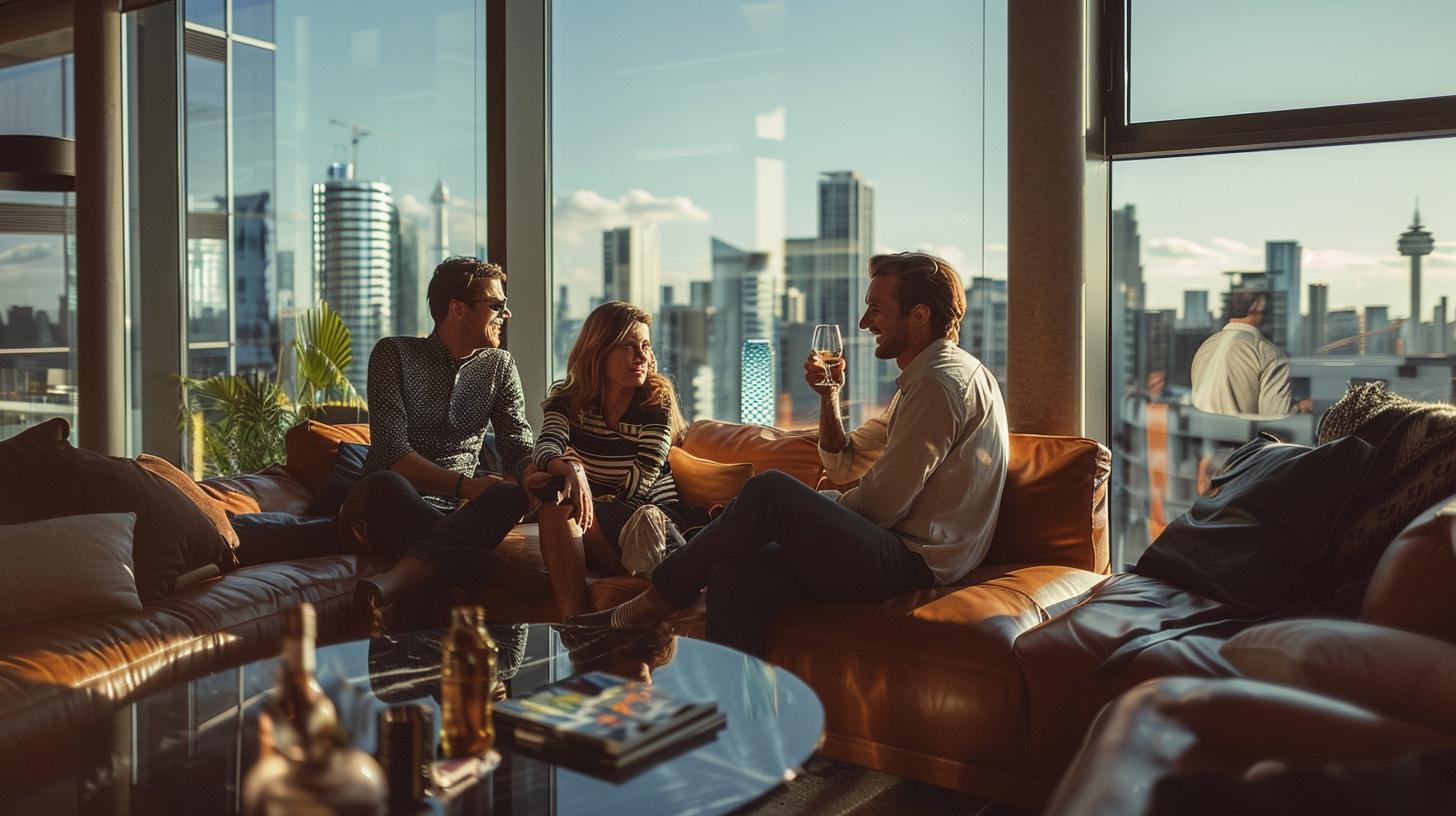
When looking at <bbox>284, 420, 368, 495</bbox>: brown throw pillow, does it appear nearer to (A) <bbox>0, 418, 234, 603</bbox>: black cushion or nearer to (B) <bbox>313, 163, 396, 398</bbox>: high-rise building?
(A) <bbox>0, 418, 234, 603</bbox>: black cushion

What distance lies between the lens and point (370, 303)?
18.5ft

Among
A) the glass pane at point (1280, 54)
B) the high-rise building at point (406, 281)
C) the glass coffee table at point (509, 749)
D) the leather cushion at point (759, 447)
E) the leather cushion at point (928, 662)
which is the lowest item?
the leather cushion at point (928, 662)

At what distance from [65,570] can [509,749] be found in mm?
1546

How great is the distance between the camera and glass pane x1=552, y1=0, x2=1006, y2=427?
3943 millimetres

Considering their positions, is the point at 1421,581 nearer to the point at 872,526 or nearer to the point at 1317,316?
the point at 872,526

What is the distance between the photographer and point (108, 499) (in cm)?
288

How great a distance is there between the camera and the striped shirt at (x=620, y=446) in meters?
3.40

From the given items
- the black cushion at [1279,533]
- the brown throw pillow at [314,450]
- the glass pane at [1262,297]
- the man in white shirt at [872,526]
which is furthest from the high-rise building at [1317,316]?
the brown throw pillow at [314,450]

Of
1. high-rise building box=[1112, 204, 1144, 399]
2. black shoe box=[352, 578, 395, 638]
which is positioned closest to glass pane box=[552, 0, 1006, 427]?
high-rise building box=[1112, 204, 1144, 399]

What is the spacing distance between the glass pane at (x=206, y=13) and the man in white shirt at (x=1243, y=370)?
5.40 metres

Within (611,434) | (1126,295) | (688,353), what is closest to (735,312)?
(688,353)

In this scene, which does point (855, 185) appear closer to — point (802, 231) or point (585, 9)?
point (802, 231)

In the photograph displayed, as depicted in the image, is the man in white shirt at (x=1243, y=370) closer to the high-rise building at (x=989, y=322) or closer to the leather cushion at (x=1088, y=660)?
the high-rise building at (x=989, y=322)

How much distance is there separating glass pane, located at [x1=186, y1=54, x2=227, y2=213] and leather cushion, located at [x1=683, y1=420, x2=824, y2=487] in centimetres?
376
